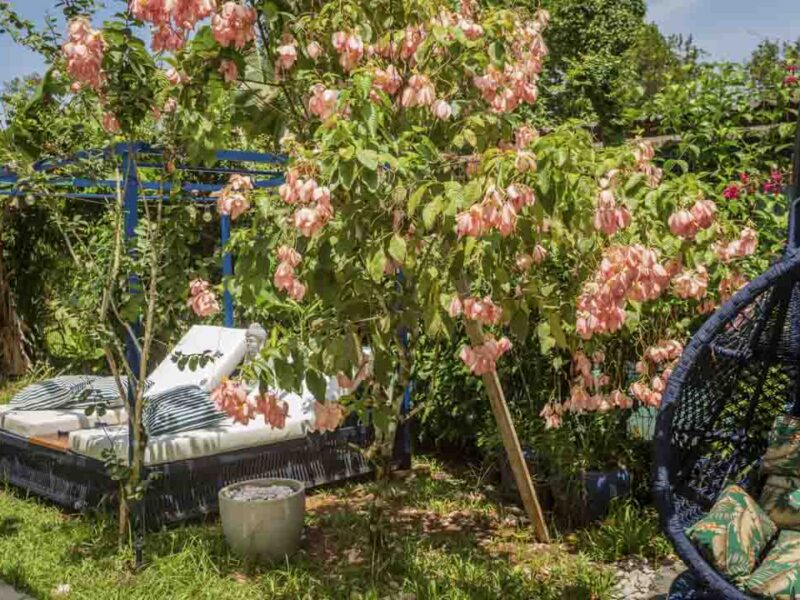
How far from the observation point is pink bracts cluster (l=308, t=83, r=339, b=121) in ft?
8.01

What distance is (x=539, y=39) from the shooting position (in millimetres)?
3045

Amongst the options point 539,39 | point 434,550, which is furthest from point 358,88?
point 434,550

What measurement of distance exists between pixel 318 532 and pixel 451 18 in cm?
218

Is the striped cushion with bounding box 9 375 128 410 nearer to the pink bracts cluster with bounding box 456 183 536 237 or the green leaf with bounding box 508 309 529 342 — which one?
the green leaf with bounding box 508 309 529 342

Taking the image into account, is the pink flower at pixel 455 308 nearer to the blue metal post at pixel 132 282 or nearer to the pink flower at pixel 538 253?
the pink flower at pixel 538 253

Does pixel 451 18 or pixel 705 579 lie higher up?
pixel 451 18

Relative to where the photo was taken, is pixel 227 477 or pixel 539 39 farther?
pixel 227 477

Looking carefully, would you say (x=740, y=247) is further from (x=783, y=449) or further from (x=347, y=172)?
(x=347, y=172)

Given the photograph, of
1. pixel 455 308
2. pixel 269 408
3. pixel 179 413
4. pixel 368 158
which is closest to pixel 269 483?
pixel 179 413

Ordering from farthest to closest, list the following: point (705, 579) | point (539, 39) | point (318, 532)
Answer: point (318, 532)
point (539, 39)
point (705, 579)

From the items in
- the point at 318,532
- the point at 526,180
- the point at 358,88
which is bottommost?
the point at 318,532

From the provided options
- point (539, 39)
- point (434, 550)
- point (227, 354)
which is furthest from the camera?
point (227, 354)

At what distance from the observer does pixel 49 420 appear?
4156mm

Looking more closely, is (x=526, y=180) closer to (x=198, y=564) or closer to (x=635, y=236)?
(x=635, y=236)
